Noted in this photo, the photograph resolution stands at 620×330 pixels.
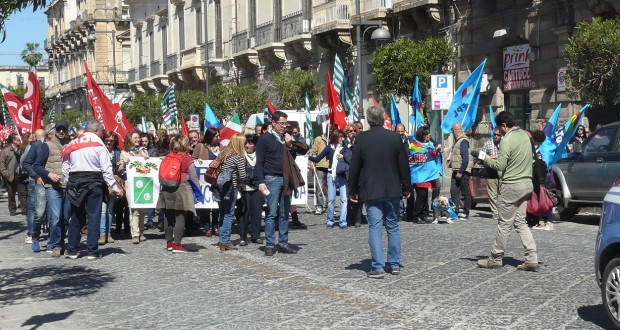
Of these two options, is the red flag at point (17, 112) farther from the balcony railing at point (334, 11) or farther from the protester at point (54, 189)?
the balcony railing at point (334, 11)

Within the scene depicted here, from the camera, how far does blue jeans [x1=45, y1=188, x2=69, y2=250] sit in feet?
46.8

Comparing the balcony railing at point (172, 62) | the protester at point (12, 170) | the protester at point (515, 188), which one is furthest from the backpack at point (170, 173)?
the balcony railing at point (172, 62)

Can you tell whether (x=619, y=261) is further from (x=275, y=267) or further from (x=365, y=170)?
(x=275, y=267)

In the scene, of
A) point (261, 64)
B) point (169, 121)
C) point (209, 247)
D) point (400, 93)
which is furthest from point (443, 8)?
point (209, 247)

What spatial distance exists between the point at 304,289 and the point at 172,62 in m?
50.6

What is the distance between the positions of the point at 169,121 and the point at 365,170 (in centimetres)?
2735

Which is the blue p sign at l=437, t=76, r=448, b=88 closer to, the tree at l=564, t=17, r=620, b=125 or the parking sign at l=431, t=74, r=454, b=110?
the parking sign at l=431, t=74, r=454, b=110

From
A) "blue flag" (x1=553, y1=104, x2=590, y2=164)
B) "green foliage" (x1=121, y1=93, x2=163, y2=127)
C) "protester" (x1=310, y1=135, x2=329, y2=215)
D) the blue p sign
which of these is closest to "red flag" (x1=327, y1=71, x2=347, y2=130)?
"protester" (x1=310, y1=135, x2=329, y2=215)

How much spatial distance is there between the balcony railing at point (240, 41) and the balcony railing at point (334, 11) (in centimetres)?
897

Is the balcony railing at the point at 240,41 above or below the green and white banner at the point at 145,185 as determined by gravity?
above

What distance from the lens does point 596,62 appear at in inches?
897

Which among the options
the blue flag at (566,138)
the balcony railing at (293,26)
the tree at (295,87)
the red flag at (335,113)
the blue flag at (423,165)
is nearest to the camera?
the blue flag at (423,165)

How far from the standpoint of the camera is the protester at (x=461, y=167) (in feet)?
60.5

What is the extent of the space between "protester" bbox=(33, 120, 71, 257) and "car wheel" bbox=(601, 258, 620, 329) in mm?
7824
